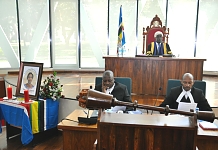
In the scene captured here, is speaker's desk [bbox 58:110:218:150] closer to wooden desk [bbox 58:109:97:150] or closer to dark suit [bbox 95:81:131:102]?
wooden desk [bbox 58:109:97:150]

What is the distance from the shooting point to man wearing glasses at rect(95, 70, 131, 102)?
2.87 meters

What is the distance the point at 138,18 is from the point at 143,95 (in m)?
3.69

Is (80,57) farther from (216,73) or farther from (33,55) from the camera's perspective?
(216,73)

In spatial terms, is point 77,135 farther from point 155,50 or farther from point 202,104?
point 155,50

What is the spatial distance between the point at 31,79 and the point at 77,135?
1461mm

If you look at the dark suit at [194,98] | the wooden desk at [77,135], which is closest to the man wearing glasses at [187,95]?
the dark suit at [194,98]

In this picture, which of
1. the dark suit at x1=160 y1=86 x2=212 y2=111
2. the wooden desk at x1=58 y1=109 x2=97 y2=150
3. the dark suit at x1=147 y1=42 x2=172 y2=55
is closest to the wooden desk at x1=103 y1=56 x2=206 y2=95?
the dark suit at x1=147 y1=42 x2=172 y2=55

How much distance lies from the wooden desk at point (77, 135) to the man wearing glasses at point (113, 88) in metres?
0.72

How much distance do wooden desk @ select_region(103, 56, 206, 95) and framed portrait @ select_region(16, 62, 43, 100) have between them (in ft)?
5.70

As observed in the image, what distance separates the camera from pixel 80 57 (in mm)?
8070

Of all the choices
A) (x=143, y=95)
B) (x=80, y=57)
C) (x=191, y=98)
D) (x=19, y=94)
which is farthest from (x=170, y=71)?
(x=80, y=57)

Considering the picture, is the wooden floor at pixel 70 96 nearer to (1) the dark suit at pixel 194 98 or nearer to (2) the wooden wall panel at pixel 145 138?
(1) the dark suit at pixel 194 98

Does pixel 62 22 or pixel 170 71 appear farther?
pixel 62 22

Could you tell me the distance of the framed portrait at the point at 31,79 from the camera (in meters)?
3.35
